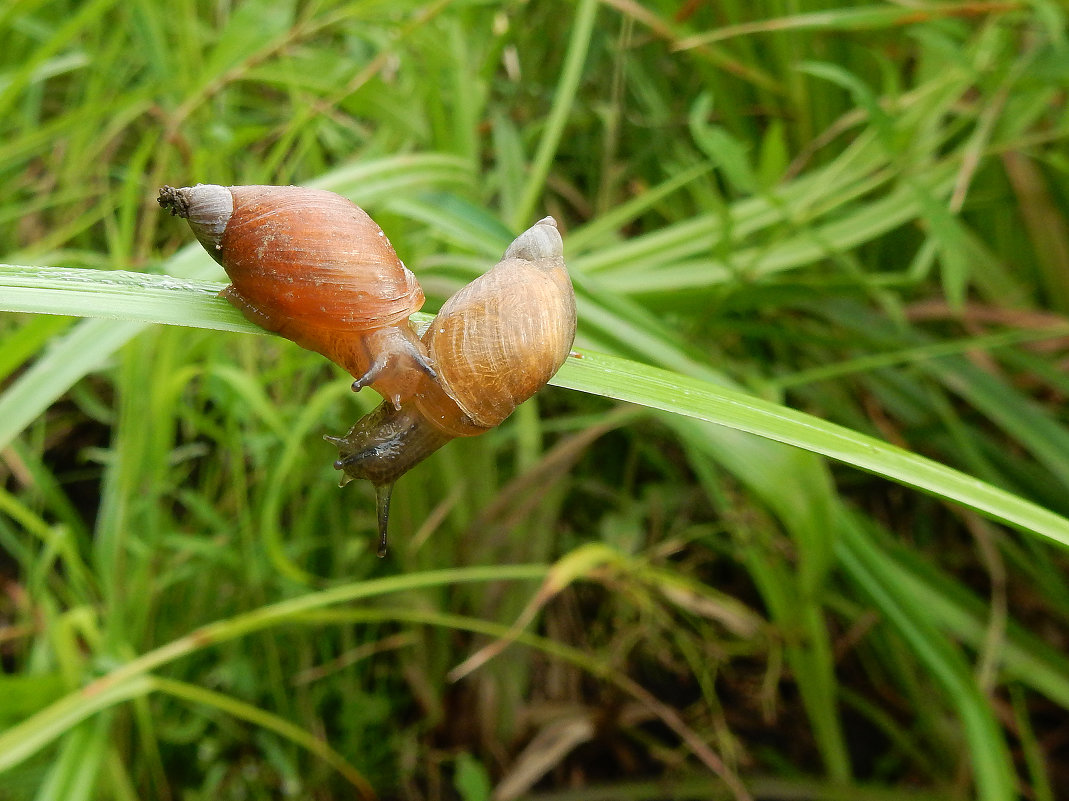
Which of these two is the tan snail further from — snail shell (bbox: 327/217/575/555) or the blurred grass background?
the blurred grass background

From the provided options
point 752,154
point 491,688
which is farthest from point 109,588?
point 752,154

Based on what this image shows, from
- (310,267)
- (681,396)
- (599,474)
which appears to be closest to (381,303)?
(310,267)

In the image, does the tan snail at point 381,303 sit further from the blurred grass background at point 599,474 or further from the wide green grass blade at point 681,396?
the blurred grass background at point 599,474

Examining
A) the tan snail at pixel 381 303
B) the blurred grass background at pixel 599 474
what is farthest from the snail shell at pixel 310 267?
the blurred grass background at pixel 599 474

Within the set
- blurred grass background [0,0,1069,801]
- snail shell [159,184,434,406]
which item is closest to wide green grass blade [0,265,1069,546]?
snail shell [159,184,434,406]

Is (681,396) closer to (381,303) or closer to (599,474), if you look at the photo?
(381,303)
